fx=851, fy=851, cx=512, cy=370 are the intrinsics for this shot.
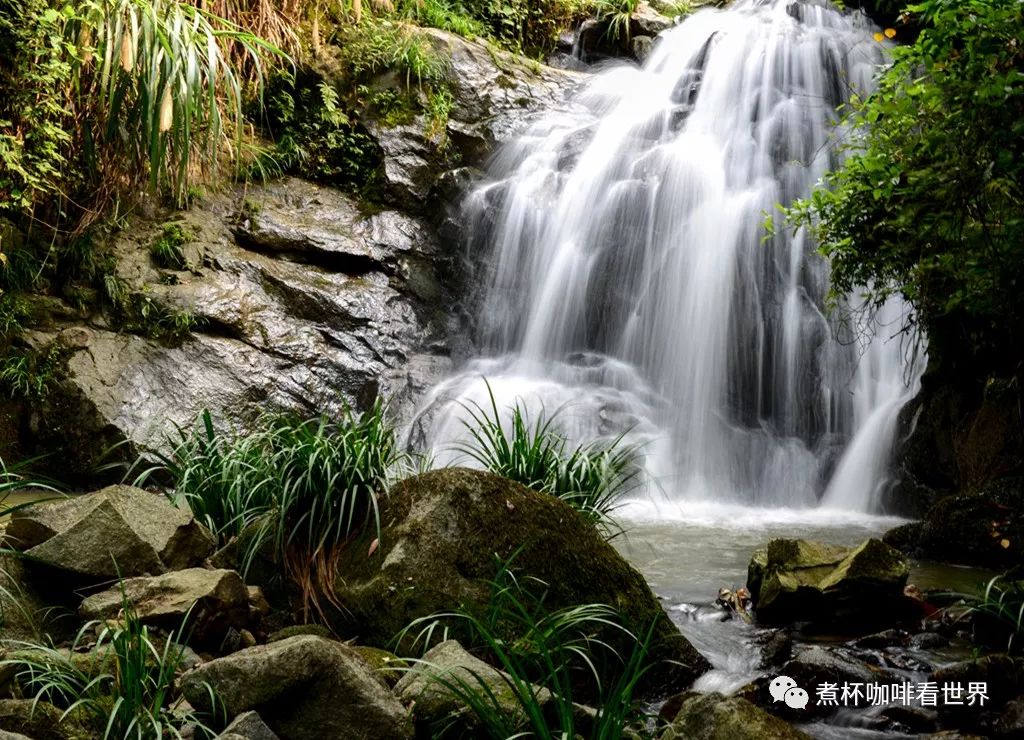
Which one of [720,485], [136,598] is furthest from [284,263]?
[136,598]

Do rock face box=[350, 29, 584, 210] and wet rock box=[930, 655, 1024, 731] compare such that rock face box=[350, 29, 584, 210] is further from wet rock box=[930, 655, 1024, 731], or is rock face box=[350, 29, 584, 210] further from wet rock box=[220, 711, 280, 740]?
wet rock box=[220, 711, 280, 740]

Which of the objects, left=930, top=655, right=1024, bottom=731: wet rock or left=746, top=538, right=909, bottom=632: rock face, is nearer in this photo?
left=930, top=655, right=1024, bottom=731: wet rock

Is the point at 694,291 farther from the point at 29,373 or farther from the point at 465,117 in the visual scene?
the point at 29,373

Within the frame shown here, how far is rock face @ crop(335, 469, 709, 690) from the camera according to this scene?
3.16 meters

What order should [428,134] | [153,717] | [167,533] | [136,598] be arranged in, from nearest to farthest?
[153,717], [136,598], [167,533], [428,134]

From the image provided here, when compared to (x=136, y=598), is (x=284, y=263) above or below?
above

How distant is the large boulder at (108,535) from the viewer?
9.86ft

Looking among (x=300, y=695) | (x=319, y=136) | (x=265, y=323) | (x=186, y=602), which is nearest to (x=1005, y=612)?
(x=300, y=695)

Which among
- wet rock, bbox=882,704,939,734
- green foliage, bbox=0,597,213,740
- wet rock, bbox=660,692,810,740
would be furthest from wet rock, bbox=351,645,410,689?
wet rock, bbox=882,704,939,734

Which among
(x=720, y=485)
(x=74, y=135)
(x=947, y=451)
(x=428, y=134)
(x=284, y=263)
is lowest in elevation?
(x=720, y=485)

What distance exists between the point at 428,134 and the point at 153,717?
8931mm

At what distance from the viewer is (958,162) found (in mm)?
3768

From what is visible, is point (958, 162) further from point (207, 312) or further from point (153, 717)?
point (207, 312)

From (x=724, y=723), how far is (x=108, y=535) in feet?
7.25
